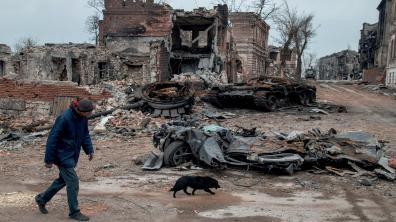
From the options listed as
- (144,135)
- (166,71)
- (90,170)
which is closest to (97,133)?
(144,135)

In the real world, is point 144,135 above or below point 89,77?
below

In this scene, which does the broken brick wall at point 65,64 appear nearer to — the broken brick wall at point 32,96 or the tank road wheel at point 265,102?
the broken brick wall at point 32,96

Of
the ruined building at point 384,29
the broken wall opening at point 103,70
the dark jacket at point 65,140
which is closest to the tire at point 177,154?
the dark jacket at point 65,140

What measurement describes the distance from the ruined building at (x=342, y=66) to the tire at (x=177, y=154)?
61531 millimetres

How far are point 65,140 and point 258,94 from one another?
14.9 metres

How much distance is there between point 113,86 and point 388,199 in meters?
16.6

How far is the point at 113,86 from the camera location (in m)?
22.7

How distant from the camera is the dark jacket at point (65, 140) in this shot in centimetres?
629

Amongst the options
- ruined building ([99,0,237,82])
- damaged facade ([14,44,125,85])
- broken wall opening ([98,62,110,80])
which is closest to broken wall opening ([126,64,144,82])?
broken wall opening ([98,62,110,80])

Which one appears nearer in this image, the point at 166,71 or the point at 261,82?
the point at 261,82

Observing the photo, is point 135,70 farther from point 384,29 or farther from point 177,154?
point 384,29

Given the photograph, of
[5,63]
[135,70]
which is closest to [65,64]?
[135,70]

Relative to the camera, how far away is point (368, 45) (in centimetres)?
6353

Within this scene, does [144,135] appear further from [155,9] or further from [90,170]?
[155,9]
